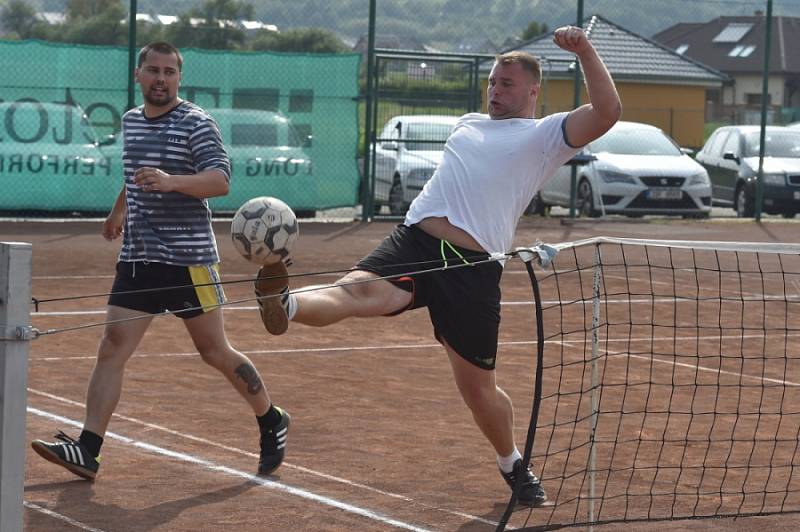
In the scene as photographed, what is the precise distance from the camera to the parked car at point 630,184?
71.4 feet

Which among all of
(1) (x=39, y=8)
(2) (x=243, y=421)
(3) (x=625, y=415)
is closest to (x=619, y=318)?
(3) (x=625, y=415)

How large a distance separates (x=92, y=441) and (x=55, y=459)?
0.66 ft

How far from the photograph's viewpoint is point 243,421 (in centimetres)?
812

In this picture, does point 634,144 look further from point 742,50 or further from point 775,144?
point 742,50

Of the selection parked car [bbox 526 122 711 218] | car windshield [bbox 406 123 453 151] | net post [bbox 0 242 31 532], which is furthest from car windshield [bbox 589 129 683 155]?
net post [bbox 0 242 31 532]

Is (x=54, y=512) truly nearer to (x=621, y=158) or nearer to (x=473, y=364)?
(x=473, y=364)

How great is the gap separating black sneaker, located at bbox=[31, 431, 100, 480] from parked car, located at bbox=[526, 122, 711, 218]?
15.3 m

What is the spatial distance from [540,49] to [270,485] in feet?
78.1

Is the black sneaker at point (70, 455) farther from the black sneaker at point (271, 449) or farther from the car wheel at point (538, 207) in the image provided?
the car wheel at point (538, 207)

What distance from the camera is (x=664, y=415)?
8.64 metres

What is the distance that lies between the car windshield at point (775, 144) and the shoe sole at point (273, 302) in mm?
18865

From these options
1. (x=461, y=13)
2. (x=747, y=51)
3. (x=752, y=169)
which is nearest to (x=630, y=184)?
(x=752, y=169)

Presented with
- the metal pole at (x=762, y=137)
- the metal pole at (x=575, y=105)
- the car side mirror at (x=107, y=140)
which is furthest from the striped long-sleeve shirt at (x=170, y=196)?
the metal pole at (x=762, y=137)

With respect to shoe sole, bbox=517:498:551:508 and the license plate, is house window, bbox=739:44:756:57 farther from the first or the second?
shoe sole, bbox=517:498:551:508
